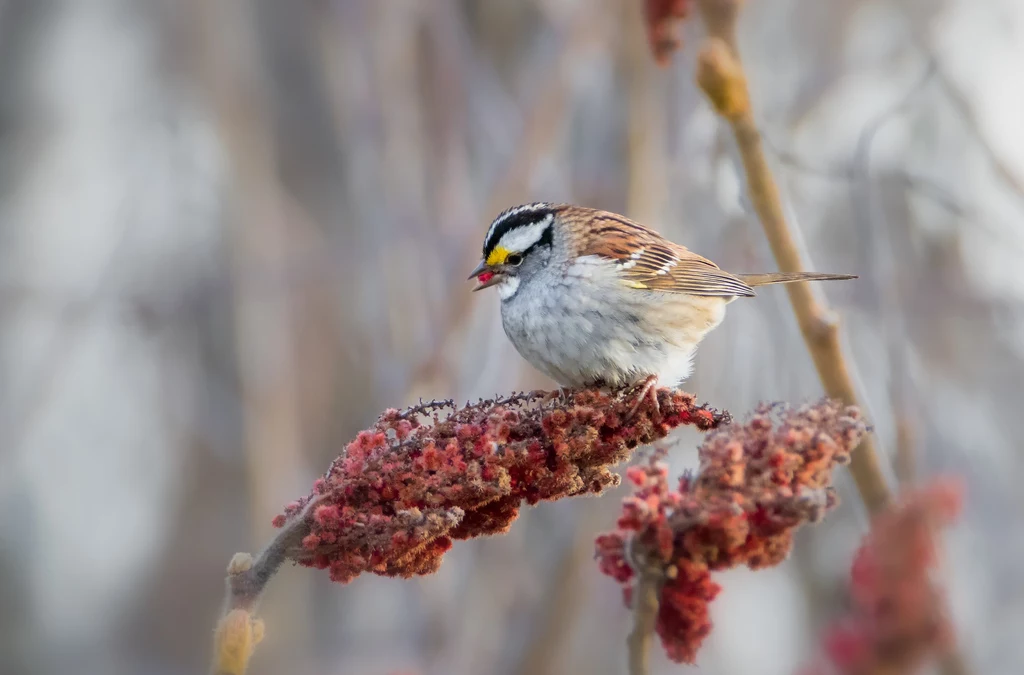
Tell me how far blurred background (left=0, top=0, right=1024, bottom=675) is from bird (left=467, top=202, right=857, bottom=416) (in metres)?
0.47

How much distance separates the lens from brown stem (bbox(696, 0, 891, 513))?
2.41m

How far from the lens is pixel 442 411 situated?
262 centimetres

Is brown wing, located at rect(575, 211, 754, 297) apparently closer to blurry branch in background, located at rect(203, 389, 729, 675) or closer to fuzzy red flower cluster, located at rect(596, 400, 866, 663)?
blurry branch in background, located at rect(203, 389, 729, 675)

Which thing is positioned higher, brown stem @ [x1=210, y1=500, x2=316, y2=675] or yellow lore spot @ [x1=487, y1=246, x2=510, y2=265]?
yellow lore spot @ [x1=487, y1=246, x2=510, y2=265]

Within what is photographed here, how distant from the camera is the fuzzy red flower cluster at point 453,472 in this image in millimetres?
2121

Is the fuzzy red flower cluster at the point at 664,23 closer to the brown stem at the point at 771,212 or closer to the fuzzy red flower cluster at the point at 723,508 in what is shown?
the brown stem at the point at 771,212

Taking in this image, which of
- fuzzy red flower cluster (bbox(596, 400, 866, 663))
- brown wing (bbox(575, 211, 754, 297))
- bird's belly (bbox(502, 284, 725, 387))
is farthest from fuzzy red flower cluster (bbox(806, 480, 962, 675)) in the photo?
brown wing (bbox(575, 211, 754, 297))

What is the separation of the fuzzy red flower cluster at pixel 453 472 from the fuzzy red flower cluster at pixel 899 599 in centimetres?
91

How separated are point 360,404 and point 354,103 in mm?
2711

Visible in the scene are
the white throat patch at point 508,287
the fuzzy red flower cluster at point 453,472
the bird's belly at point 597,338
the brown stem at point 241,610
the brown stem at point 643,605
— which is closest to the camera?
the brown stem at point 643,605

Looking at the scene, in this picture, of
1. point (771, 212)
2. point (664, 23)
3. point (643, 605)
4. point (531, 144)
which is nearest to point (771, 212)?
point (771, 212)

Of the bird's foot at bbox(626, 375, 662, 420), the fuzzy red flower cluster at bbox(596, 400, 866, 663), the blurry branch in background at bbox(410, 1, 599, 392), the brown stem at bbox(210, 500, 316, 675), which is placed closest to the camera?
the brown stem at bbox(210, 500, 316, 675)

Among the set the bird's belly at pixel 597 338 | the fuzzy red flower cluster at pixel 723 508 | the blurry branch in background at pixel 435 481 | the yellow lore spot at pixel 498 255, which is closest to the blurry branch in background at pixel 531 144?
the yellow lore spot at pixel 498 255

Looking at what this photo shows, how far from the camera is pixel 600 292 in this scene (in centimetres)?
421
